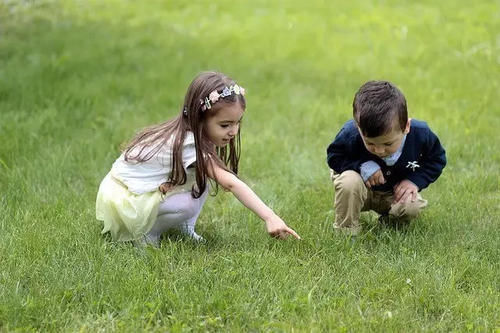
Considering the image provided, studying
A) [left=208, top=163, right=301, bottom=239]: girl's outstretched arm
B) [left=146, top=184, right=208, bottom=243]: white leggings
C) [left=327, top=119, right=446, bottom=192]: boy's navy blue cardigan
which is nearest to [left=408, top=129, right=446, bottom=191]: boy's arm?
[left=327, top=119, right=446, bottom=192]: boy's navy blue cardigan

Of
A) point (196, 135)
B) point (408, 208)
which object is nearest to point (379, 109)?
point (408, 208)

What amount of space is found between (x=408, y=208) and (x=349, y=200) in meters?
0.33

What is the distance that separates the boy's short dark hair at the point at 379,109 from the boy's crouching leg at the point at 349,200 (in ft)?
1.03

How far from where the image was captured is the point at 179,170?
3824 mm

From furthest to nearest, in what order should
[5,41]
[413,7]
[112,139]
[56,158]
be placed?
[413,7], [5,41], [112,139], [56,158]

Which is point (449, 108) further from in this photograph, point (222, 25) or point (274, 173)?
point (222, 25)

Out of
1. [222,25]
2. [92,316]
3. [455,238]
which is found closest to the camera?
[92,316]

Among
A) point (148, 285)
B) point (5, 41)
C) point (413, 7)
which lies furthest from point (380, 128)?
point (413, 7)

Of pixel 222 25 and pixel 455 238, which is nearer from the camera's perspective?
pixel 455 238

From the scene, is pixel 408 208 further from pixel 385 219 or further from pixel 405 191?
pixel 385 219

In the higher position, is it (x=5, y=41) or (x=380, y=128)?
(x=380, y=128)

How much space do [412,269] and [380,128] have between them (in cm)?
69

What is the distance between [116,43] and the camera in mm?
8164

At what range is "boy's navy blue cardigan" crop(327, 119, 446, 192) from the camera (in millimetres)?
4020
